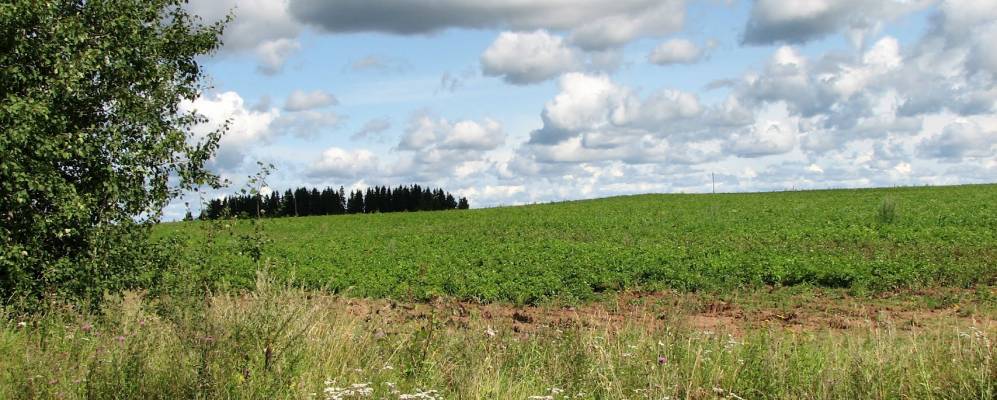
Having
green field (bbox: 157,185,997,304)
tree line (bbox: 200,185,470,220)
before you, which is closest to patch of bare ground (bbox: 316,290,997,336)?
green field (bbox: 157,185,997,304)

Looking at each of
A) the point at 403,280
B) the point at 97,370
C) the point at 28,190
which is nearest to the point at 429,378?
the point at 97,370

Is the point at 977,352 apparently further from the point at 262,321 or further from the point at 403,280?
the point at 403,280

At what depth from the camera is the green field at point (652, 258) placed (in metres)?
17.7

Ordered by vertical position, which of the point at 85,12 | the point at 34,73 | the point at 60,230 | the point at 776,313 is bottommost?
the point at 776,313

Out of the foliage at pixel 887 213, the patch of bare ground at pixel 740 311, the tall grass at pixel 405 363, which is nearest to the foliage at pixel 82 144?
the tall grass at pixel 405 363

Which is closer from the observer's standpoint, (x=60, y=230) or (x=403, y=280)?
(x=60, y=230)

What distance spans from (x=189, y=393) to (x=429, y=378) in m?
2.20

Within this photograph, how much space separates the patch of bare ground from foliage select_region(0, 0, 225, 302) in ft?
12.0

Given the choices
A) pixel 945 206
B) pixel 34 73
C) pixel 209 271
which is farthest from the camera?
pixel 945 206

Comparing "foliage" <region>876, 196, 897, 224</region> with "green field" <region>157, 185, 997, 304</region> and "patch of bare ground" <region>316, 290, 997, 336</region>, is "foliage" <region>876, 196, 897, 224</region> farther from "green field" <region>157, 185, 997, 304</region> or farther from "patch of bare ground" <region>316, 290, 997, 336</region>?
"patch of bare ground" <region>316, 290, 997, 336</region>

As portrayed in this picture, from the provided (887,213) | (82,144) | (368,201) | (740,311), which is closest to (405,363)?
(82,144)

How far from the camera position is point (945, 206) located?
39156 millimetres

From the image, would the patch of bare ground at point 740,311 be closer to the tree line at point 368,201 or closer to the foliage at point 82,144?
the foliage at point 82,144

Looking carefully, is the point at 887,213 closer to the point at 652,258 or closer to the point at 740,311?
the point at 652,258
